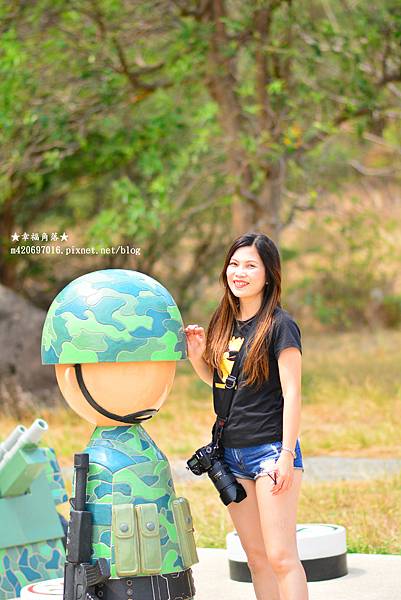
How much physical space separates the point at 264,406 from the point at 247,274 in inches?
19.3

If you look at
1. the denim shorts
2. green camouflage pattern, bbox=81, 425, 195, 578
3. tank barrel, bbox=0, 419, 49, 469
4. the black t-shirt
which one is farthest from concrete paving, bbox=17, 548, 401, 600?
the black t-shirt

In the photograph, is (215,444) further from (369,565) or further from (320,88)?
(320,88)

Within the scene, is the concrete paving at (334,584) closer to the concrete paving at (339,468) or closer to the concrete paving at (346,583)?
the concrete paving at (346,583)

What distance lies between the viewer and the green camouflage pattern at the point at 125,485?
3.63 meters

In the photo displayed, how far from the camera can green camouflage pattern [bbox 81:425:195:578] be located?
3629 millimetres

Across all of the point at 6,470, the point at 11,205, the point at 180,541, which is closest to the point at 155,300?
the point at 180,541

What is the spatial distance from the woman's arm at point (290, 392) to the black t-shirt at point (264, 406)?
0.12ft

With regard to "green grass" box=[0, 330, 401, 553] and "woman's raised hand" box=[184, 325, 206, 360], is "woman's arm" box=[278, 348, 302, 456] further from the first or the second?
"green grass" box=[0, 330, 401, 553]

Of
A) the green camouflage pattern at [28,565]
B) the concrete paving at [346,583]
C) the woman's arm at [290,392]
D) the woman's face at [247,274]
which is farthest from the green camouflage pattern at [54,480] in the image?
the woman's arm at [290,392]

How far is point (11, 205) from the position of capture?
1473cm

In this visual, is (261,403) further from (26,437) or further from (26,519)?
(26,519)

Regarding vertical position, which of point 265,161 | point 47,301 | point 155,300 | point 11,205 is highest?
point 155,300

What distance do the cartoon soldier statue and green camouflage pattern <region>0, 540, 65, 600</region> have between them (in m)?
1.21

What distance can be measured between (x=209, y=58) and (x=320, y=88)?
1421 mm
